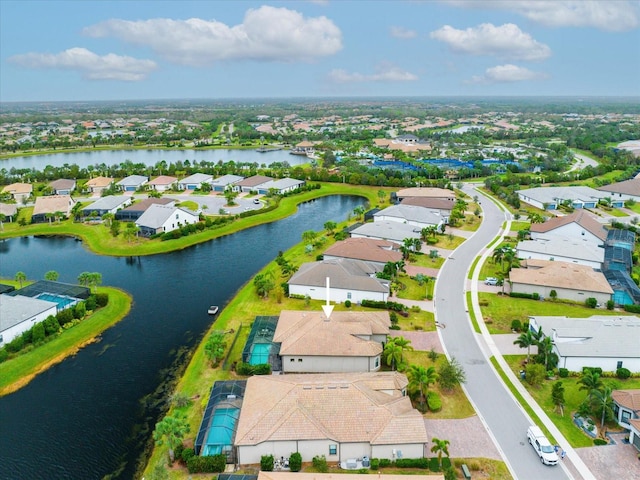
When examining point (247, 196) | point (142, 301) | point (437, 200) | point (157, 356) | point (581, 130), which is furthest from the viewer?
point (581, 130)

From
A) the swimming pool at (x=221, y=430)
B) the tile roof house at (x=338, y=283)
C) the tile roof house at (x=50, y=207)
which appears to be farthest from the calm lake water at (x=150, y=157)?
the swimming pool at (x=221, y=430)

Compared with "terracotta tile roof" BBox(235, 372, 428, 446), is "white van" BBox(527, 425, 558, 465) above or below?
below

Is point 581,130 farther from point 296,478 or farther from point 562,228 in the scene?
point 296,478

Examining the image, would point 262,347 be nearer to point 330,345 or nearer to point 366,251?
point 330,345

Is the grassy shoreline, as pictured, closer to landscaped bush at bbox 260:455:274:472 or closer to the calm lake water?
landscaped bush at bbox 260:455:274:472

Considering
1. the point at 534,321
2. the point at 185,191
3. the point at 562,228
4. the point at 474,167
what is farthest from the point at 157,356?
the point at 474,167

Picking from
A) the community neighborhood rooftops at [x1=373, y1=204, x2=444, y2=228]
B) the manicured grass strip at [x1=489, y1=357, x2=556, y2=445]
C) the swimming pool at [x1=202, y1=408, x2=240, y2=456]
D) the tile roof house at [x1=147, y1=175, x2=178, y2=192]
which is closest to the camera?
the swimming pool at [x1=202, y1=408, x2=240, y2=456]

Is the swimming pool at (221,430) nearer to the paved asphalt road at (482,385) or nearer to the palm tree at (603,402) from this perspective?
the paved asphalt road at (482,385)

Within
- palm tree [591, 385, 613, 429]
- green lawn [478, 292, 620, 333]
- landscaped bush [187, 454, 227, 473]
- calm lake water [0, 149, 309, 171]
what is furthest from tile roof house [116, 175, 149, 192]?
palm tree [591, 385, 613, 429]
